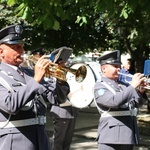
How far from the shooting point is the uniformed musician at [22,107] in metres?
3.53

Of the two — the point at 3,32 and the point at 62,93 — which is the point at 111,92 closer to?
the point at 62,93

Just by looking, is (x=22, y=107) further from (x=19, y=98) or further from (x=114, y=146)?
(x=114, y=146)

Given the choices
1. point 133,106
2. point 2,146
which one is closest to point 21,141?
point 2,146

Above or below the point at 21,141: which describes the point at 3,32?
above

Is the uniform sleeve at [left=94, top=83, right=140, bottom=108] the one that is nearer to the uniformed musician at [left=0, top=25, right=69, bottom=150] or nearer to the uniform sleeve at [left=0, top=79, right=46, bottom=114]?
the uniformed musician at [left=0, top=25, right=69, bottom=150]

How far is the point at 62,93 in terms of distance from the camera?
3.95 metres

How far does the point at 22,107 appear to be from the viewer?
11.5 ft

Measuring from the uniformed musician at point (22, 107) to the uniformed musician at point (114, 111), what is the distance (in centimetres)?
109

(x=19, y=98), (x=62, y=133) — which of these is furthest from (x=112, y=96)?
(x=62, y=133)

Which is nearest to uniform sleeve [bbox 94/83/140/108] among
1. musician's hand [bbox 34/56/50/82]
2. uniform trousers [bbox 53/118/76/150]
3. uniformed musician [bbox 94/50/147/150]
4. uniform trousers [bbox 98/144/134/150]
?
uniformed musician [bbox 94/50/147/150]

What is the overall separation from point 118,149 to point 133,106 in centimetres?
53

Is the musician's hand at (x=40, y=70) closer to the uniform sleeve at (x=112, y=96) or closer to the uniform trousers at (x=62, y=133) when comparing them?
the uniform sleeve at (x=112, y=96)

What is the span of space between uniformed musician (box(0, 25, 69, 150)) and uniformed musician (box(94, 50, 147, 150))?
1.09 m

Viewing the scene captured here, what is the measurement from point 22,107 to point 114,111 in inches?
63.5
